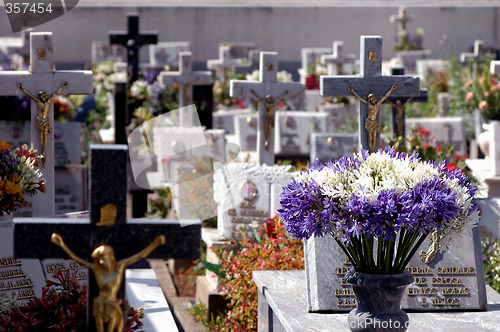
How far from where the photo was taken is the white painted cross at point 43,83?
Result: 6.95 meters

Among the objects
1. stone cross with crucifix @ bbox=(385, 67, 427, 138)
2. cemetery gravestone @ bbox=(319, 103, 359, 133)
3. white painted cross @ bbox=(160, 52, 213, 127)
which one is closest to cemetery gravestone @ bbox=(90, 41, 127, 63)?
cemetery gravestone @ bbox=(319, 103, 359, 133)

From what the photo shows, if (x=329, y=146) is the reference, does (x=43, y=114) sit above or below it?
above

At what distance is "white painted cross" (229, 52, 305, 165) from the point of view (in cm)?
909

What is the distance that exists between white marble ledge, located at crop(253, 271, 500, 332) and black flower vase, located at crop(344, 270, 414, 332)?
1.69 feet

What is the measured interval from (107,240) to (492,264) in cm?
380

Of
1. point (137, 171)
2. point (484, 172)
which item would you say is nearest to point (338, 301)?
point (137, 171)

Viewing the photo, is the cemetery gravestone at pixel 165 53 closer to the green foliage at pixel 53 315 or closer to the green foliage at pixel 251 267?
the green foliage at pixel 251 267

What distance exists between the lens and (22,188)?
19.1ft

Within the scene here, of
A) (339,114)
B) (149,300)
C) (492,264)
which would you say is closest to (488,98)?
(339,114)

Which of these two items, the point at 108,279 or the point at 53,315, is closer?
the point at 108,279

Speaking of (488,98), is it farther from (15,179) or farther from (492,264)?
(15,179)

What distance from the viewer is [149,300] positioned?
609 centimetres

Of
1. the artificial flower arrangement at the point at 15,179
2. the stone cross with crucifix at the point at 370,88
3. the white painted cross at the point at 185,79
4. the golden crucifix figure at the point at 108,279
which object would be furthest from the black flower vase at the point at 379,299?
the white painted cross at the point at 185,79

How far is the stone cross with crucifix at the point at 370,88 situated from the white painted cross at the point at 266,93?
211 centimetres
